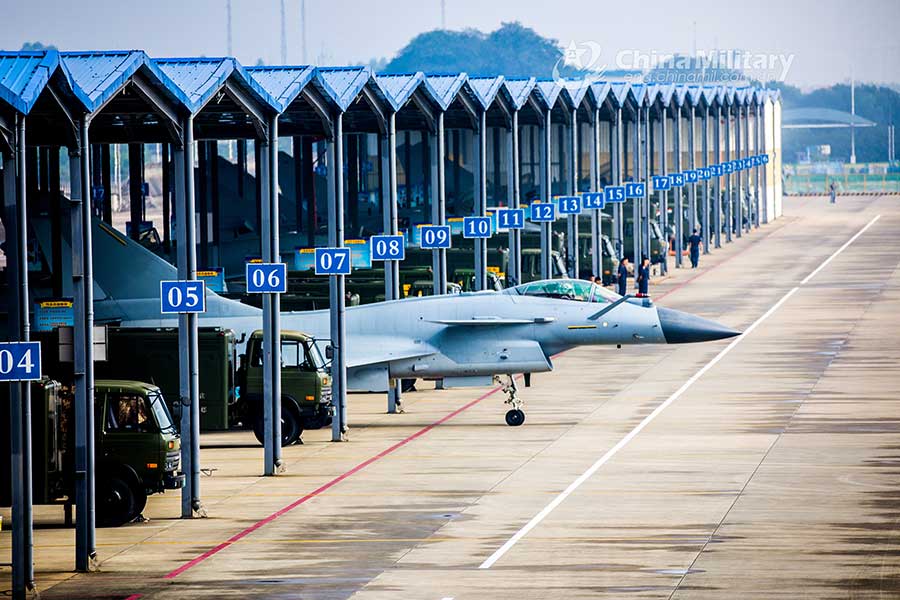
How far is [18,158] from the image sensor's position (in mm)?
25656

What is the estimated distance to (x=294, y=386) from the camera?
43.0m

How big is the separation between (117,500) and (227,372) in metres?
8.58

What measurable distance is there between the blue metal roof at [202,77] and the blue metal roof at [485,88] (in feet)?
76.2

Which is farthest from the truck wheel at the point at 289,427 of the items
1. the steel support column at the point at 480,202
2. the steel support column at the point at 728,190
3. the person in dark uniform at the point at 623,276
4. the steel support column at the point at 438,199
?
the steel support column at the point at 728,190

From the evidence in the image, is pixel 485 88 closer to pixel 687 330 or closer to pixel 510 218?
pixel 510 218

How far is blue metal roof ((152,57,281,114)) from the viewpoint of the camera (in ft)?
114

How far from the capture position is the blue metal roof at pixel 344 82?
43.8 metres

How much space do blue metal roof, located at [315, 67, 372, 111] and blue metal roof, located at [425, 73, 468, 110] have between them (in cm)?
817

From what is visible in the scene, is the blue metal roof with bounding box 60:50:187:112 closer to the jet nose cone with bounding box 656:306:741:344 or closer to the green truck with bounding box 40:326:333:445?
the green truck with bounding box 40:326:333:445

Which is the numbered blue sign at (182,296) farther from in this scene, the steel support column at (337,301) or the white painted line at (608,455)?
the steel support column at (337,301)

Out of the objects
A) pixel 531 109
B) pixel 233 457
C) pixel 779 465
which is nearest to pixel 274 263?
pixel 233 457

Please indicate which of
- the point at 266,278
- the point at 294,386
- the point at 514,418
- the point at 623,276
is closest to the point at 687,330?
the point at 514,418

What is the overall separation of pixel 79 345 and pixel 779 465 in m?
16.0

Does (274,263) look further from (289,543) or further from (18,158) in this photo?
(18,158)
